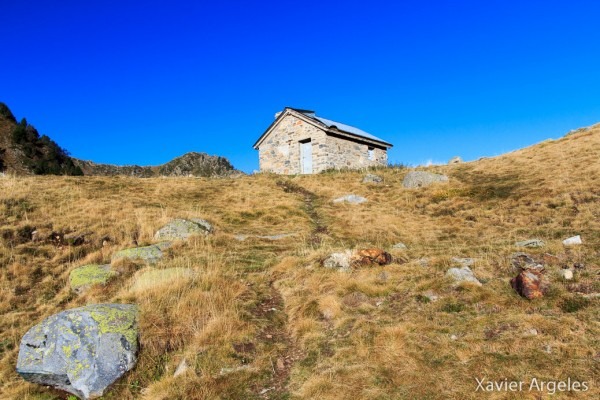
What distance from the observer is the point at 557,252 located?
834 cm

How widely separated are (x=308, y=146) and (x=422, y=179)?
10.9m

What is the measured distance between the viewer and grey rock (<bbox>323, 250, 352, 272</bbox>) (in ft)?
29.4

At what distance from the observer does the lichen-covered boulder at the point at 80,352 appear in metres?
5.46

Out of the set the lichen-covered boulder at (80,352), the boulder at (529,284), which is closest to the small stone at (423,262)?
the boulder at (529,284)

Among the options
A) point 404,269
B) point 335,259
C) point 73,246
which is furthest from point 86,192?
point 404,269

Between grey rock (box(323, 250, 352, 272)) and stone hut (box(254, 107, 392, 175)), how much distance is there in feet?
64.6

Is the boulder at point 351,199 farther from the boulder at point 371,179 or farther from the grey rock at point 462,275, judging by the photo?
the grey rock at point 462,275

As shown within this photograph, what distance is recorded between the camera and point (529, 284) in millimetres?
6441

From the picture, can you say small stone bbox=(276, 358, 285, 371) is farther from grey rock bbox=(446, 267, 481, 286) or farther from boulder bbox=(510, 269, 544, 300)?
boulder bbox=(510, 269, 544, 300)

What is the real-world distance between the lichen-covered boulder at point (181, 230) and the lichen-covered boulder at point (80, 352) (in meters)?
5.99

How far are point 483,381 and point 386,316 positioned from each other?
7.12 ft

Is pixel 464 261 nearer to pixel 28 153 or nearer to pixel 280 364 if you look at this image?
pixel 280 364

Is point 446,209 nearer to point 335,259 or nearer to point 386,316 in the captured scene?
point 335,259

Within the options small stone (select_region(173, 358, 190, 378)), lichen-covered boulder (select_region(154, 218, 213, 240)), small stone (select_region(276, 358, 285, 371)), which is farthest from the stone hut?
small stone (select_region(173, 358, 190, 378))
